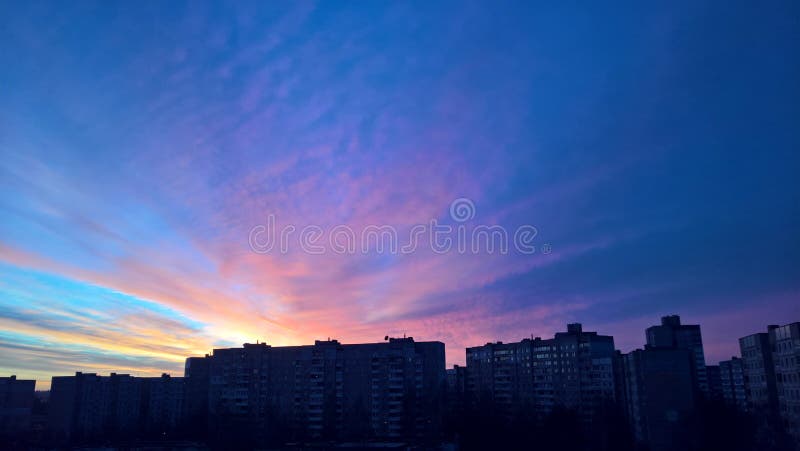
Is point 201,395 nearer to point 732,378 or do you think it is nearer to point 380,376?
point 380,376

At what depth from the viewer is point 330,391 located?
97.4 meters

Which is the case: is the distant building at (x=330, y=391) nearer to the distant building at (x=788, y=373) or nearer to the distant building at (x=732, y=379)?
the distant building at (x=788, y=373)

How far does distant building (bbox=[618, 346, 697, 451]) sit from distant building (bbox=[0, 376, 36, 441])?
12552cm

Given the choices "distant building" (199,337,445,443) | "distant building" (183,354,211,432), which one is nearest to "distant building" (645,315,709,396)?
"distant building" (199,337,445,443)

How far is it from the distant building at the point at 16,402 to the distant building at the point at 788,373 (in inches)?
5556

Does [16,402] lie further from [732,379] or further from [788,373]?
[732,379]

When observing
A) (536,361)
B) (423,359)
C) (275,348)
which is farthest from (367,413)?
(536,361)

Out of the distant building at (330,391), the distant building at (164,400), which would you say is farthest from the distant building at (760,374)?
the distant building at (164,400)

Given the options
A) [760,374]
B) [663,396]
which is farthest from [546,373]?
[760,374]

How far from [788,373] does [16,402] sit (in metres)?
150

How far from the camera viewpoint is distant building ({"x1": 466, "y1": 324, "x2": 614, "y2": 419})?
91.6 m

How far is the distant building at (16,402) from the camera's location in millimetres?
123938

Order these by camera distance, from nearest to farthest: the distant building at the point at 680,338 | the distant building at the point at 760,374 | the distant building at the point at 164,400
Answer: the distant building at the point at 760,374
the distant building at the point at 680,338
the distant building at the point at 164,400

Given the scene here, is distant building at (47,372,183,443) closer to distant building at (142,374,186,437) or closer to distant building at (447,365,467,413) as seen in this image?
distant building at (142,374,186,437)
